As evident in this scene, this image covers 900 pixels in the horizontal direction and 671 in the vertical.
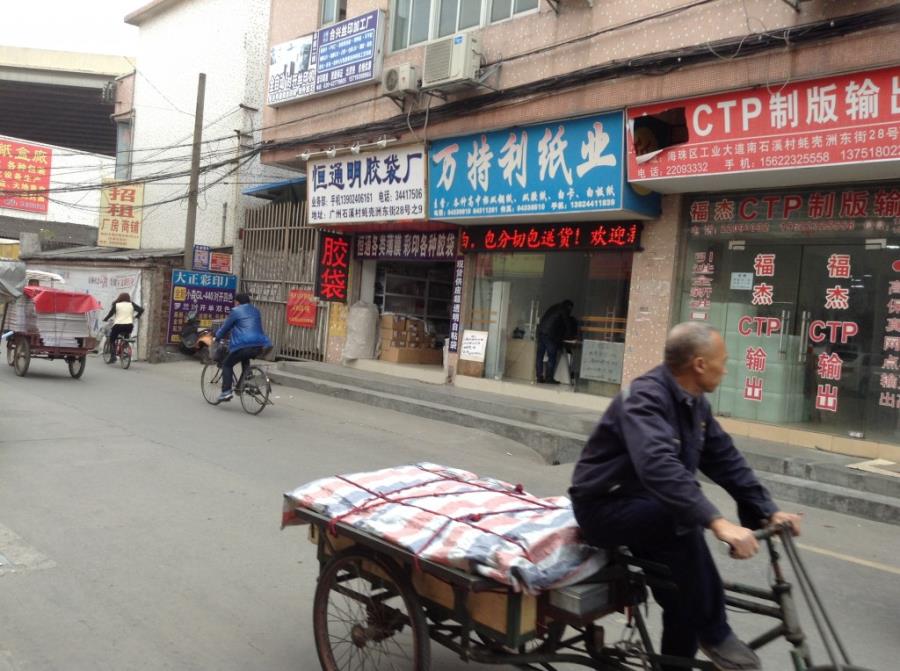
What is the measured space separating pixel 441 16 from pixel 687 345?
12.2 metres

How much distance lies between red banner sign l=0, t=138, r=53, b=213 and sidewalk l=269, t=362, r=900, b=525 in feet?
56.8

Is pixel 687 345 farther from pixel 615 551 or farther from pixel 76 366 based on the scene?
pixel 76 366

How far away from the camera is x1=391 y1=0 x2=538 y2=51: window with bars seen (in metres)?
12.6

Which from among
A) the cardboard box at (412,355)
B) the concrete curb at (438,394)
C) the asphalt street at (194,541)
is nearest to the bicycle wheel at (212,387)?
the asphalt street at (194,541)

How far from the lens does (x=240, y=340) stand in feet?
36.9

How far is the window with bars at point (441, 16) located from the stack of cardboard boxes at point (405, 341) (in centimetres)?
520

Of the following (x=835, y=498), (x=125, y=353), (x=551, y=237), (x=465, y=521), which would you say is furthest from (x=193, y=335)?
(x=465, y=521)

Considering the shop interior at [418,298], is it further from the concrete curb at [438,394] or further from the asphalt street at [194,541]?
the asphalt street at [194,541]

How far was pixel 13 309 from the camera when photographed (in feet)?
44.8

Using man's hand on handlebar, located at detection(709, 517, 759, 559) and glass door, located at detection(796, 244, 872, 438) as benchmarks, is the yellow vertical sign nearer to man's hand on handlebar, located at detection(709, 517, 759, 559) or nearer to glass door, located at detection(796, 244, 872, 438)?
glass door, located at detection(796, 244, 872, 438)

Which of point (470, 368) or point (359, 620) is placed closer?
point (359, 620)

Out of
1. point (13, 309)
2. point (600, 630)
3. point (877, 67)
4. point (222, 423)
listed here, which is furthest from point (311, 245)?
point (600, 630)

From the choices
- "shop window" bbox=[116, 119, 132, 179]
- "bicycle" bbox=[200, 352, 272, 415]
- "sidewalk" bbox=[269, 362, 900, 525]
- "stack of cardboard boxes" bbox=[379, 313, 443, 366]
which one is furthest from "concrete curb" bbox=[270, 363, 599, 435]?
"shop window" bbox=[116, 119, 132, 179]

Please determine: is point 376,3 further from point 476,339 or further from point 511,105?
point 476,339
